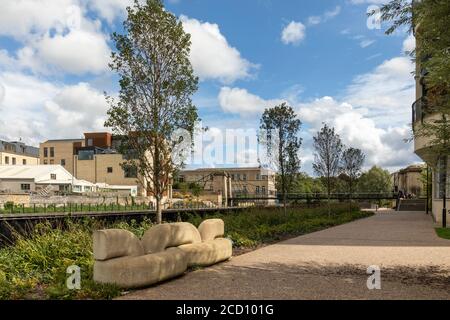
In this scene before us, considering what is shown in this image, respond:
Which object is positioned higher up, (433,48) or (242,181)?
(433,48)

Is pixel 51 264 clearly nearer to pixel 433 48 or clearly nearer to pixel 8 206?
pixel 433 48

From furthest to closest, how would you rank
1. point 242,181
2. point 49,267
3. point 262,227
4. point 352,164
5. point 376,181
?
point 376,181, point 242,181, point 352,164, point 262,227, point 49,267

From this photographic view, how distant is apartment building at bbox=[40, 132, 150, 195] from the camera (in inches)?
3669

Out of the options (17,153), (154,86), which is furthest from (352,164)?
(17,153)

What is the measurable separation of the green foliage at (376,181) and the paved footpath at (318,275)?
319 ft

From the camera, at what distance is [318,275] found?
28.7 ft

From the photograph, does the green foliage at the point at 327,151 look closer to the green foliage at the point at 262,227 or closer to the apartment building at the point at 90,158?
the green foliage at the point at 262,227

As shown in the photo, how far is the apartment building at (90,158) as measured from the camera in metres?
93.2

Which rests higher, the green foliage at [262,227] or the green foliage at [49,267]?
the green foliage at [49,267]

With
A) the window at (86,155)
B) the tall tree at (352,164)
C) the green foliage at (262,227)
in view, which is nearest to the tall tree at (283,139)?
the green foliage at (262,227)

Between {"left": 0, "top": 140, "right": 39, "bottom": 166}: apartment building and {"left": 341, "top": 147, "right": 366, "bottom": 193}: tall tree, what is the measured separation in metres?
84.8

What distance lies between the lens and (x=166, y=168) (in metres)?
13.0

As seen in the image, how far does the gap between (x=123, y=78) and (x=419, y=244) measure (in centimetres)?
985

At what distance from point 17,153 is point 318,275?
387ft
